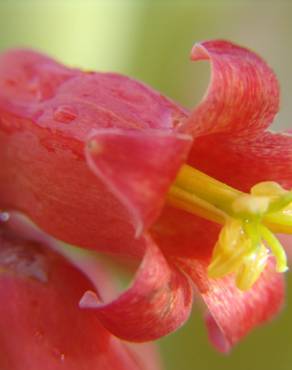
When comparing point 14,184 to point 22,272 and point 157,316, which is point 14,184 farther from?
point 157,316

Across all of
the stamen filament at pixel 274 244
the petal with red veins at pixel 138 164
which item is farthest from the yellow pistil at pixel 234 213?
the petal with red veins at pixel 138 164

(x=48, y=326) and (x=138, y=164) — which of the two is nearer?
(x=138, y=164)

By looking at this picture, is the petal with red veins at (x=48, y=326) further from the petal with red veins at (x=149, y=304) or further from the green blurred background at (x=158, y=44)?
the green blurred background at (x=158, y=44)

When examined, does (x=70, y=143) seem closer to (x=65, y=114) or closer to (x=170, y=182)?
(x=65, y=114)

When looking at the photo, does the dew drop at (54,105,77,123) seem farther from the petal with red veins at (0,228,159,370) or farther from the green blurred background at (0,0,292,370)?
the green blurred background at (0,0,292,370)

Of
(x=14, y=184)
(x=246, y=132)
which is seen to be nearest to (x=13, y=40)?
(x=14, y=184)

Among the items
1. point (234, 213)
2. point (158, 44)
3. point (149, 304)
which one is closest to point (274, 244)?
point (234, 213)

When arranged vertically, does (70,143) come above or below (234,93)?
below
